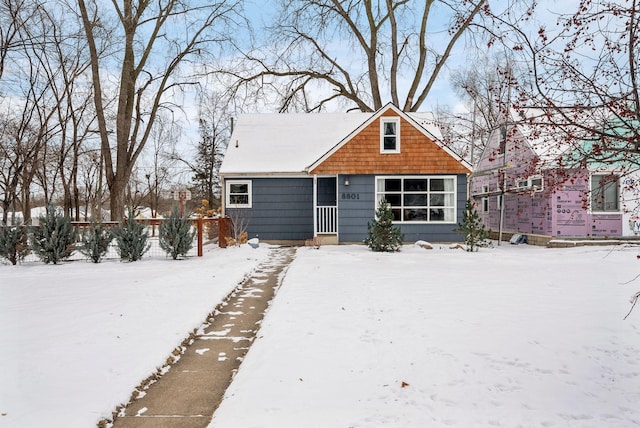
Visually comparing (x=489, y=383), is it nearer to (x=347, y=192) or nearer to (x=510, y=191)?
(x=347, y=192)

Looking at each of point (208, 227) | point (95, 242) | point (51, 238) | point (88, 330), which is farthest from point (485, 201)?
point (88, 330)

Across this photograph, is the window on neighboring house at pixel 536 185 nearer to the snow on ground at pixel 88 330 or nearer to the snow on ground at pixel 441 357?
the snow on ground at pixel 441 357

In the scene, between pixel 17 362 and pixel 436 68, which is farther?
pixel 436 68

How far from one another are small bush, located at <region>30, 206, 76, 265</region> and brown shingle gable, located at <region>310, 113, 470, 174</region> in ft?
25.3

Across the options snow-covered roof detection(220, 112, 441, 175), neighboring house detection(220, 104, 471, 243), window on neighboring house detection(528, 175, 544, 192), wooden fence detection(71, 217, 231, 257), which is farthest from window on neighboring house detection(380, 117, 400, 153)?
wooden fence detection(71, 217, 231, 257)

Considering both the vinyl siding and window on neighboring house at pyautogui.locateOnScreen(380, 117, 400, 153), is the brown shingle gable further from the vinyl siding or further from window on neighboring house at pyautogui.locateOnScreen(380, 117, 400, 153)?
the vinyl siding

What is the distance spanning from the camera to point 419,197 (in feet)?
50.4

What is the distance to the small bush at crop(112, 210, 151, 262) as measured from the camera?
37.5 ft

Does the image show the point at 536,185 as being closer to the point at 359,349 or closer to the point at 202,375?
the point at 359,349

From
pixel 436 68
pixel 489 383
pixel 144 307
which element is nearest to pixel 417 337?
pixel 489 383

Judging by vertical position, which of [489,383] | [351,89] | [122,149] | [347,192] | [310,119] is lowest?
[489,383]

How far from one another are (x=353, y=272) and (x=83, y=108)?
21.3 meters

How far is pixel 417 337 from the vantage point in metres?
5.00

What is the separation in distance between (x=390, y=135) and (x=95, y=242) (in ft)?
32.4
